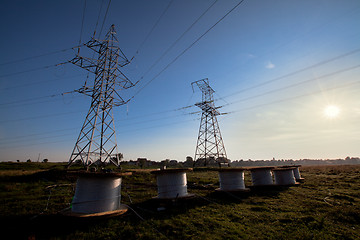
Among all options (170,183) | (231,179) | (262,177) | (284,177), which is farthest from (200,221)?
(284,177)

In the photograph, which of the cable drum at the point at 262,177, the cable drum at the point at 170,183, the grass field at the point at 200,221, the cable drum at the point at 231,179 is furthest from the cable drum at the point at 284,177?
the cable drum at the point at 170,183

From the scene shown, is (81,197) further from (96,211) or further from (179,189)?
(179,189)

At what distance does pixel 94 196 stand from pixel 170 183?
3.83 meters

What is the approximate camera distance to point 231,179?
11.3 m

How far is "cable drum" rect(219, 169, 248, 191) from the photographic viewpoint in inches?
441

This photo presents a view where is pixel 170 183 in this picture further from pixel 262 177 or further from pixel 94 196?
pixel 262 177

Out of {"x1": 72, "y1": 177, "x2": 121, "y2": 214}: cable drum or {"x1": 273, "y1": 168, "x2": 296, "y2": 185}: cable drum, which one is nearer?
{"x1": 72, "y1": 177, "x2": 121, "y2": 214}: cable drum

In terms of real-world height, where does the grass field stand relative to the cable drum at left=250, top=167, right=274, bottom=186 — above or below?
below

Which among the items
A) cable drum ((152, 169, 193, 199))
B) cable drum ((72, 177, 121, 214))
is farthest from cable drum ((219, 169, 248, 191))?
cable drum ((72, 177, 121, 214))

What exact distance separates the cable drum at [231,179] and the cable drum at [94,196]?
7.39 meters

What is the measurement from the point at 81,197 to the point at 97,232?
1.67 m

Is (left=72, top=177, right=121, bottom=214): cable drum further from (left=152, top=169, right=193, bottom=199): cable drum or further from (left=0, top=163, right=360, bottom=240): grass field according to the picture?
(left=152, top=169, right=193, bottom=199): cable drum

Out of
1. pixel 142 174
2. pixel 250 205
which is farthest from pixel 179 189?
pixel 142 174

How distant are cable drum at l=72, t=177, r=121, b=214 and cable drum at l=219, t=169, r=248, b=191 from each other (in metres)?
7.39
